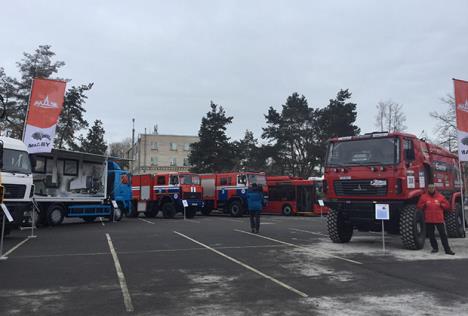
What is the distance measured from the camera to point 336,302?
679cm

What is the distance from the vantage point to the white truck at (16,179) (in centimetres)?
1448

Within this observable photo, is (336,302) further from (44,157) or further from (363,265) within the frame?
(44,157)

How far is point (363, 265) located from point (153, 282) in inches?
182

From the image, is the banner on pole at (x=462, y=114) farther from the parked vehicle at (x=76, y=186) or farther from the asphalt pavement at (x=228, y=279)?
the parked vehicle at (x=76, y=186)

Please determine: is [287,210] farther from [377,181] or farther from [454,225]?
[377,181]

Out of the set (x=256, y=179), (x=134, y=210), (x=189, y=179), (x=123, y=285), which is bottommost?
(x=123, y=285)

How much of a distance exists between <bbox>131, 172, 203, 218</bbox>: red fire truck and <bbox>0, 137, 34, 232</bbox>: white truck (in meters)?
13.6

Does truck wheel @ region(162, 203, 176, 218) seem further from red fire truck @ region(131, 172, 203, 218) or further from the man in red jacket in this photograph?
the man in red jacket

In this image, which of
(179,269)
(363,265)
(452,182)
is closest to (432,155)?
(452,182)

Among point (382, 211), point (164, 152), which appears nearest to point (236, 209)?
point (382, 211)

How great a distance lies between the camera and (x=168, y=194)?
29.7 meters

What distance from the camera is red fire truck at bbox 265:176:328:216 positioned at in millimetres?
34750

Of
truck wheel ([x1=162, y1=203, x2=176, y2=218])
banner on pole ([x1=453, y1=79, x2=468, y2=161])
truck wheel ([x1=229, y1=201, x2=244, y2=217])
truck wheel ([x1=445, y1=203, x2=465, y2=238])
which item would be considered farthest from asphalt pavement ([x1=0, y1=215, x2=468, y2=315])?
truck wheel ([x1=229, y1=201, x2=244, y2=217])

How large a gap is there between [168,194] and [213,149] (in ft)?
94.0
